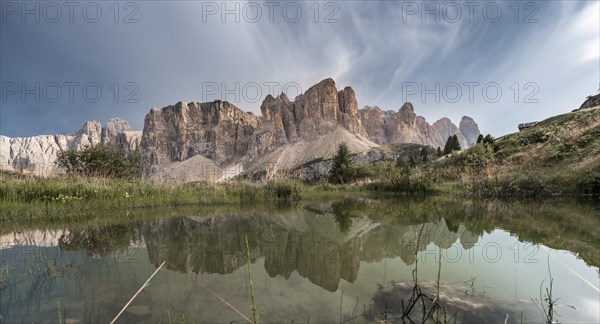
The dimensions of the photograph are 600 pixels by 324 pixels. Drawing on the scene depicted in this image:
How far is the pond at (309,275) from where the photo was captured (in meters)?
2.47

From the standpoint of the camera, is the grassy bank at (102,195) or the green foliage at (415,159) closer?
the grassy bank at (102,195)

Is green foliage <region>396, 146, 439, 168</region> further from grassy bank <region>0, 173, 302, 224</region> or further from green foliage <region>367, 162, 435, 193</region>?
grassy bank <region>0, 173, 302, 224</region>

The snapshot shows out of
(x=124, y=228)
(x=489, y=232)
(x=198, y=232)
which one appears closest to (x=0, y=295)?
(x=198, y=232)

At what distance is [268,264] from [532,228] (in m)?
5.45

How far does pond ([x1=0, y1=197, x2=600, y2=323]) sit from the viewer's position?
2471 mm

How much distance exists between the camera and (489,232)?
5551mm

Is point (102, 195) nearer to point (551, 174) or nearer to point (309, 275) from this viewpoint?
point (309, 275)

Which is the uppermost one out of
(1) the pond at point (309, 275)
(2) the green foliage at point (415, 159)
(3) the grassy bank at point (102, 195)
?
(2) the green foliage at point (415, 159)

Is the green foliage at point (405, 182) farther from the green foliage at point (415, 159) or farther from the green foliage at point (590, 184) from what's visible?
the green foliage at point (415, 159)

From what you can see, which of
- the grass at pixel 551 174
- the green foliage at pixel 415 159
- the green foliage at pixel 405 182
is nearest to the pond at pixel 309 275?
the grass at pixel 551 174

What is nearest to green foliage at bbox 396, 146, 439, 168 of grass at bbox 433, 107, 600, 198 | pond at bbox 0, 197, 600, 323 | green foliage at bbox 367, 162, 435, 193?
green foliage at bbox 367, 162, 435, 193

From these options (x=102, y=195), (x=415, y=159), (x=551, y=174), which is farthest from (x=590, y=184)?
(x=415, y=159)

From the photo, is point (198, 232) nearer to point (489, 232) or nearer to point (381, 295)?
point (381, 295)

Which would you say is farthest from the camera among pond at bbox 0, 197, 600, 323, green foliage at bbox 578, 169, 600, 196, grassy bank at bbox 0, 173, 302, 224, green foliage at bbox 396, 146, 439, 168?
green foliage at bbox 396, 146, 439, 168
